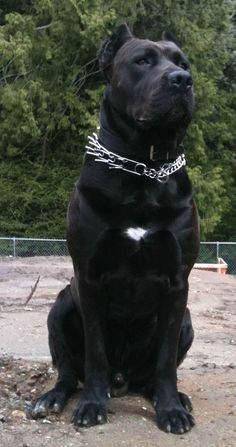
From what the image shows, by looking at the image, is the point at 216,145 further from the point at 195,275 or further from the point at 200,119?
the point at 195,275

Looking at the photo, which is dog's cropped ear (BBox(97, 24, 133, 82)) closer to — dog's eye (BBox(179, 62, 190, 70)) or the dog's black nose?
dog's eye (BBox(179, 62, 190, 70))

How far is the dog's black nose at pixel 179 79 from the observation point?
141 inches

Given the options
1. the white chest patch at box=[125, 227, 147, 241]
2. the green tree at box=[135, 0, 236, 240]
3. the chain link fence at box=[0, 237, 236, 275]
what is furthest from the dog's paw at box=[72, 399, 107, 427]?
the green tree at box=[135, 0, 236, 240]

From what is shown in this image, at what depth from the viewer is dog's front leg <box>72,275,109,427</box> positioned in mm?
3947

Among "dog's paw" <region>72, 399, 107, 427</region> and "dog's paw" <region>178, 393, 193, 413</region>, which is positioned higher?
"dog's paw" <region>72, 399, 107, 427</region>

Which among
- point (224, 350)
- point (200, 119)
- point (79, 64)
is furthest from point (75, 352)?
point (200, 119)

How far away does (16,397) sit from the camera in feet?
14.6

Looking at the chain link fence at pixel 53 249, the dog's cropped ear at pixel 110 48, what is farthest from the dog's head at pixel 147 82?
the chain link fence at pixel 53 249

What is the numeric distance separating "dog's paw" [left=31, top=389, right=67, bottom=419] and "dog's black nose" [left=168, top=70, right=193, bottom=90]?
6.13 feet

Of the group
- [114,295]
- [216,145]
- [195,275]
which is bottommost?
[216,145]

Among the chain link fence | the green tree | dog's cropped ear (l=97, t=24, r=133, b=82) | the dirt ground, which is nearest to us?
the dirt ground

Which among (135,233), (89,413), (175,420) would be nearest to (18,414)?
(89,413)

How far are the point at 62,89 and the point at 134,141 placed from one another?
2207 centimetres

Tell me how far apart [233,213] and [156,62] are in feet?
93.5
